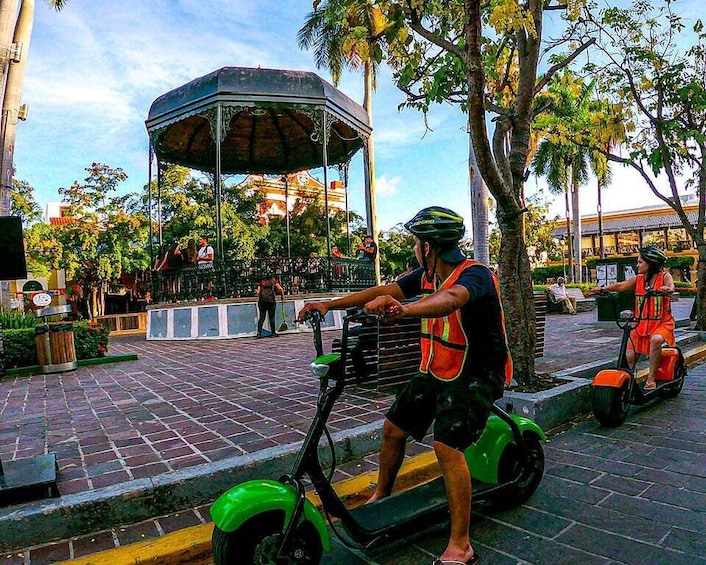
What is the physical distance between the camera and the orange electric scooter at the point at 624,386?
463 cm

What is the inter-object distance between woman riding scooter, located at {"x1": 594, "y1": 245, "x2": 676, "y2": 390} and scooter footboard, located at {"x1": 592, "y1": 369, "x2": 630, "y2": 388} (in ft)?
2.78

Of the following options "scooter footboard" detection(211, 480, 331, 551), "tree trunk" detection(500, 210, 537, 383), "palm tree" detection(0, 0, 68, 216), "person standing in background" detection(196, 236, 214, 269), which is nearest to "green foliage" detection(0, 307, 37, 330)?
"palm tree" detection(0, 0, 68, 216)

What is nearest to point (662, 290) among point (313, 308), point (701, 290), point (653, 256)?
point (653, 256)

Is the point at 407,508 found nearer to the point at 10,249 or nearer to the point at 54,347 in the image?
the point at 10,249

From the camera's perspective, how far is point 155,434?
14.4 feet

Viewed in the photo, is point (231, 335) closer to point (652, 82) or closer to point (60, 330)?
point (60, 330)

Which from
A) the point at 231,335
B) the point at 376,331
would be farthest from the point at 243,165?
the point at 376,331

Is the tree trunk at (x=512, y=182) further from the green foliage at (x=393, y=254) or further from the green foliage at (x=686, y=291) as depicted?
the green foliage at (x=393, y=254)

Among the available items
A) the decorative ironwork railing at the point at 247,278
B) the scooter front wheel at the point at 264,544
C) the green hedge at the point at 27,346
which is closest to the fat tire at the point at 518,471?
the scooter front wheel at the point at 264,544

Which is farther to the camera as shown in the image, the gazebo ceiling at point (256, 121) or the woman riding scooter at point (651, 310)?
the gazebo ceiling at point (256, 121)

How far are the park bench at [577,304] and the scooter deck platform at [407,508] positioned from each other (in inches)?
605

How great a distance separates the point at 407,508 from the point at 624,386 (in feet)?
9.69

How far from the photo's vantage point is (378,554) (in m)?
2.71

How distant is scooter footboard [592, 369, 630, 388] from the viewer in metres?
4.63
